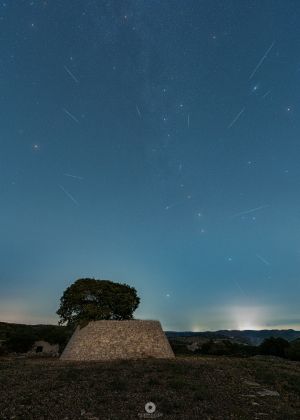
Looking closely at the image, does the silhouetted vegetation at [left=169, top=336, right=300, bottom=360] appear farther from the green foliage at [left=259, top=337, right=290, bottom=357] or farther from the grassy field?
the grassy field

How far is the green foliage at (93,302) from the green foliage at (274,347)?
107ft

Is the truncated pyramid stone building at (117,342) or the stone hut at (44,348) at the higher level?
the stone hut at (44,348)

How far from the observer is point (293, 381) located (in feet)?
75.7

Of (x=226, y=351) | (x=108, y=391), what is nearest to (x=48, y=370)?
(x=108, y=391)

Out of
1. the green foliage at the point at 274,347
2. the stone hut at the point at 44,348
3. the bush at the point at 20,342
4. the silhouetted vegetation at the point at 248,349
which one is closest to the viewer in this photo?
the bush at the point at 20,342

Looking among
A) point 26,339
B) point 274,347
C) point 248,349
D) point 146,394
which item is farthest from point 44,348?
point 146,394

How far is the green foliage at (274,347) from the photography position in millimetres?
59312

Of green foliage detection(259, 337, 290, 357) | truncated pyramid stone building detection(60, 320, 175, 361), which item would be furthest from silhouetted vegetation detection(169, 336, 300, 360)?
truncated pyramid stone building detection(60, 320, 175, 361)

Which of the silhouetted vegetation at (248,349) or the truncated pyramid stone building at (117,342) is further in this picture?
the silhouetted vegetation at (248,349)

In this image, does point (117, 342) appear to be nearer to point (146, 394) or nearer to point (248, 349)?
point (146, 394)

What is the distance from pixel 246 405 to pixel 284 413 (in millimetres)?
1771

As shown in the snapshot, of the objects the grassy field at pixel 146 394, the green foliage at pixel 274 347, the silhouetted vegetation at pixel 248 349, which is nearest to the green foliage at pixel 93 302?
the grassy field at pixel 146 394

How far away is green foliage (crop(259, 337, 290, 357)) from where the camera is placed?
59.3 metres

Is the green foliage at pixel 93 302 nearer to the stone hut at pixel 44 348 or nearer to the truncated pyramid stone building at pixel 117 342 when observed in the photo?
the truncated pyramid stone building at pixel 117 342
